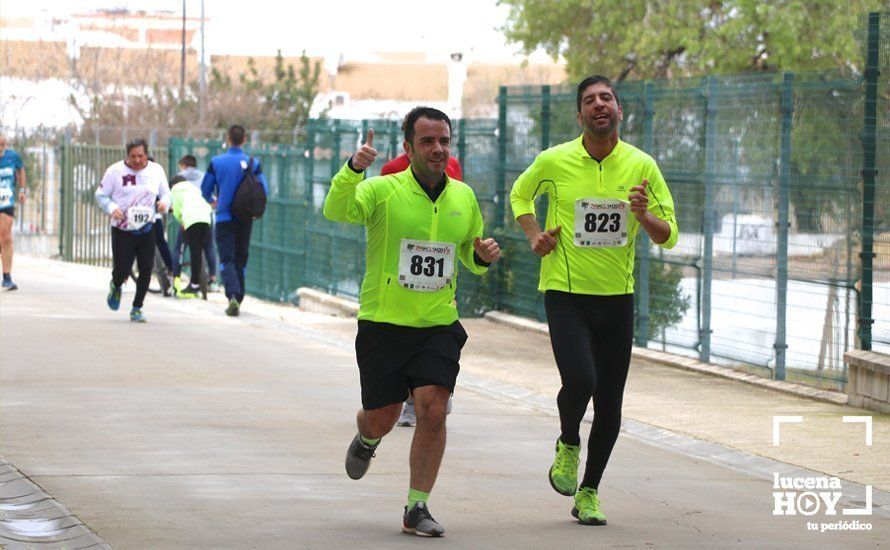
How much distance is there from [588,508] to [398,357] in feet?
3.58

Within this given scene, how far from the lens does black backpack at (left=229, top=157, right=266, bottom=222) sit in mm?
18375

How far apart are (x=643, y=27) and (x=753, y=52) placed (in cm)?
252

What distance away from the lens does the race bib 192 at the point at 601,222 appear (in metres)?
7.80

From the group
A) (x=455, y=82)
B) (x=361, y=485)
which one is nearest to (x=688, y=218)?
(x=361, y=485)

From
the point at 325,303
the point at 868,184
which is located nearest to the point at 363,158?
the point at 868,184

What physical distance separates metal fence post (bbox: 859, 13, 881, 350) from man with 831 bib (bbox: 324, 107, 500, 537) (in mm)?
5298

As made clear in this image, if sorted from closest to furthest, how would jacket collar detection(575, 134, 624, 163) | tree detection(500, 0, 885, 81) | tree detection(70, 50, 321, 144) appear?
jacket collar detection(575, 134, 624, 163), tree detection(500, 0, 885, 81), tree detection(70, 50, 321, 144)

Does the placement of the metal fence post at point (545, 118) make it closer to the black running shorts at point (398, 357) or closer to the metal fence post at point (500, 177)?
the metal fence post at point (500, 177)

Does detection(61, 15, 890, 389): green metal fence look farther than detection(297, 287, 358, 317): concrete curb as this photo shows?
No

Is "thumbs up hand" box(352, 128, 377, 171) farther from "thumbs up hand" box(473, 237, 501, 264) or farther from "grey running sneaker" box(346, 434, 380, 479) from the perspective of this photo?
"grey running sneaker" box(346, 434, 380, 479)

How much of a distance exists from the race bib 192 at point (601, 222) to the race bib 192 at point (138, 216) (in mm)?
9216

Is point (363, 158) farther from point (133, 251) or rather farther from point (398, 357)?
point (133, 251)

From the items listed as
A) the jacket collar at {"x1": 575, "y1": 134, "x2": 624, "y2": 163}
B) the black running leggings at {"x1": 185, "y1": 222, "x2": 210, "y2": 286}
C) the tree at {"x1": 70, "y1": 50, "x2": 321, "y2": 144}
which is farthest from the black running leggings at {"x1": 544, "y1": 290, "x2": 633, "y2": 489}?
the tree at {"x1": 70, "y1": 50, "x2": 321, "y2": 144}

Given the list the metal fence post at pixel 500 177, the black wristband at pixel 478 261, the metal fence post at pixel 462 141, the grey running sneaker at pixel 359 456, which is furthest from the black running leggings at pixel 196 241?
the black wristband at pixel 478 261
